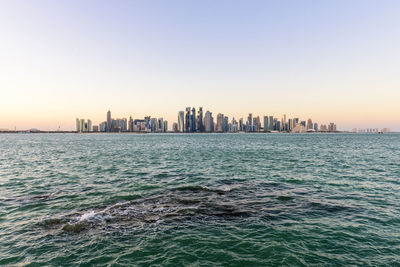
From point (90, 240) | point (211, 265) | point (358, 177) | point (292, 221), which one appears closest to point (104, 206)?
point (90, 240)

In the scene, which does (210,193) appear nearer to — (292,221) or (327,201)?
(292,221)

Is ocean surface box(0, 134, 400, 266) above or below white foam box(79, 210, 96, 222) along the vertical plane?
below

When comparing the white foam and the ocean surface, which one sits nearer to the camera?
the ocean surface

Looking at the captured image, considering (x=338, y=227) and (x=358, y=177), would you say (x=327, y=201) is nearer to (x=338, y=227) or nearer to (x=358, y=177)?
(x=338, y=227)

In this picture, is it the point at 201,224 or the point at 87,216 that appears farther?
the point at 87,216

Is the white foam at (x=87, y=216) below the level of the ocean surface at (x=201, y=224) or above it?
above

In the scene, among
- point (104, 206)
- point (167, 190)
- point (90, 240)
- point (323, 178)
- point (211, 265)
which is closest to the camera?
point (211, 265)

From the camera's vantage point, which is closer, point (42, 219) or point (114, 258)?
point (114, 258)

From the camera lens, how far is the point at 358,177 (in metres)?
31.5

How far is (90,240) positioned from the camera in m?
12.9

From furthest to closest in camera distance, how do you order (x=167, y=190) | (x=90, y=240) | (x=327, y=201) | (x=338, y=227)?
(x=167, y=190) < (x=327, y=201) < (x=338, y=227) < (x=90, y=240)

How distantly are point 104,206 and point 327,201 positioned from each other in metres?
20.0

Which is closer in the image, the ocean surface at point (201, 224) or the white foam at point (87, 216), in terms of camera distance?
the ocean surface at point (201, 224)

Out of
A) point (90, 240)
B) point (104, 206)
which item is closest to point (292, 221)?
point (90, 240)
